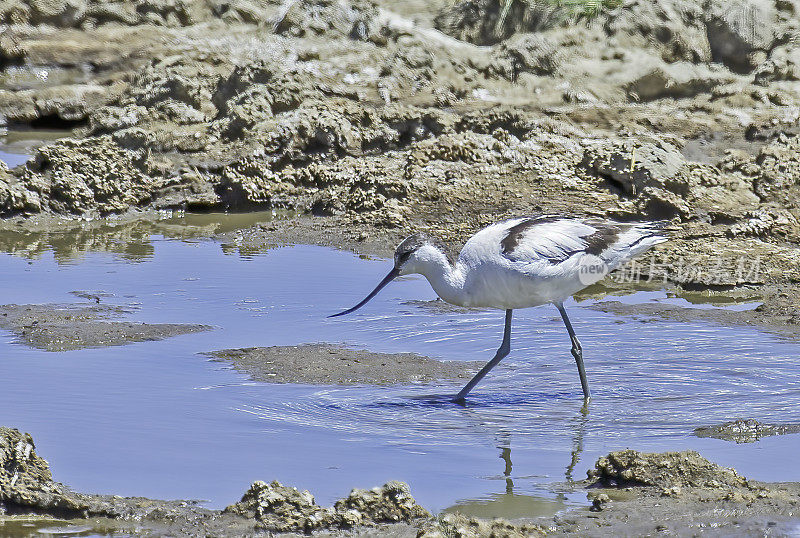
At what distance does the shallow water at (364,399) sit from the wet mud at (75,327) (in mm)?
123

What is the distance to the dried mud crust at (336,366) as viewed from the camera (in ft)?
21.5

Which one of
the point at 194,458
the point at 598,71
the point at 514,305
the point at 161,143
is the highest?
the point at 598,71

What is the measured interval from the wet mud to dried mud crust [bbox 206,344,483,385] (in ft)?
1.84

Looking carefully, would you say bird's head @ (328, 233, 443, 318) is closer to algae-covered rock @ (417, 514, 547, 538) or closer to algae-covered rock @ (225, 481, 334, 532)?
algae-covered rock @ (225, 481, 334, 532)

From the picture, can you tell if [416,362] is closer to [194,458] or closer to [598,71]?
[194,458]

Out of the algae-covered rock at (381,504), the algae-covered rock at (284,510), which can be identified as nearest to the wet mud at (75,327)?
the algae-covered rock at (284,510)

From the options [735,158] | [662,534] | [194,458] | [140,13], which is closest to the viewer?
[662,534]

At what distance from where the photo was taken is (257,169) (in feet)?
36.5

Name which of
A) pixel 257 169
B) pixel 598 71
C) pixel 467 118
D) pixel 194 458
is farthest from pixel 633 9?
pixel 194 458

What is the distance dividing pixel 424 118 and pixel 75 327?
5.01m

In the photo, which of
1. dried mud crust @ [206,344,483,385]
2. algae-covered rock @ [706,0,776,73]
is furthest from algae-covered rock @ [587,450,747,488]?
algae-covered rock @ [706,0,776,73]

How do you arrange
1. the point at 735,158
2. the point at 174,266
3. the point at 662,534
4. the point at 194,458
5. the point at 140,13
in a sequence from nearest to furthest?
the point at 662,534 → the point at 194,458 → the point at 174,266 → the point at 735,158 → the point at 140,13

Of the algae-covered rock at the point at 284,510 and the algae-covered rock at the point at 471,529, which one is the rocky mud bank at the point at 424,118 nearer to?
the algae-covered rock at the point at 471,529

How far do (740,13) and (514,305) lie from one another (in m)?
8.65
